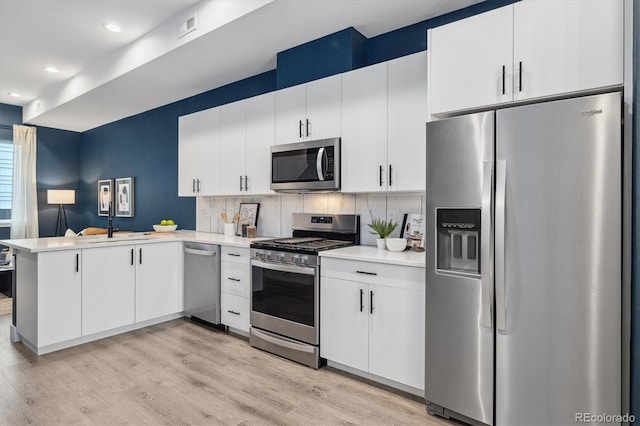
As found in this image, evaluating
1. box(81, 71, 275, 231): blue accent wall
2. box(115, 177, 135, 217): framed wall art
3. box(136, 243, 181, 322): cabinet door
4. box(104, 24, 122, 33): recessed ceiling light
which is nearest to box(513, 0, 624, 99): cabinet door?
box(81, 71, 275, 231): blue accent wall

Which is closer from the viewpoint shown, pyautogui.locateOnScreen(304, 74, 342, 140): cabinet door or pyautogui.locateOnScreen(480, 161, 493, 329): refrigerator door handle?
pyautogui.locateOnScreen(480, 161, 493, 329): refrigerator door handle

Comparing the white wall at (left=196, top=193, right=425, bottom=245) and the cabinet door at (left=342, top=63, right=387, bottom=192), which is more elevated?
the cabinet door at (left=342, top=63, right=387, bottom=192)

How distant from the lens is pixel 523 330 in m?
1.88

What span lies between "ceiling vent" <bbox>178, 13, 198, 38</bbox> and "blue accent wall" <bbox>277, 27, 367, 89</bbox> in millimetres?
829

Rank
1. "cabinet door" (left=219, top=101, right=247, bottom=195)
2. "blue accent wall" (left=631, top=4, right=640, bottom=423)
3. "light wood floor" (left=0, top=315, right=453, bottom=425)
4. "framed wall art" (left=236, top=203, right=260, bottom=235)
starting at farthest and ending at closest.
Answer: "framed wall art" (left=236, top=203, right=260, bottom=235) → "cabinet door" (left=219, top=101, right=247, bottom=195) → "light wood floor" (left=0, top=315, right=453, bottom=425) → "blue accent wall" (left=631, top=4, right=640, bottom=423)

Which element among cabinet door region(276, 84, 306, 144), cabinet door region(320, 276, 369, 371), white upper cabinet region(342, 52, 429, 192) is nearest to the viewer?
cabinet door region(320, 276, 369, 371)

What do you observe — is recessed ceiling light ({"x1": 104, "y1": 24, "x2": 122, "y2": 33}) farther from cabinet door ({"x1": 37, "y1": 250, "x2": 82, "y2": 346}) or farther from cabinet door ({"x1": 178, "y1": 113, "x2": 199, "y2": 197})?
cabinet door ({"x1": 37, "y1": 250, "x2": 82, "y2": 346})

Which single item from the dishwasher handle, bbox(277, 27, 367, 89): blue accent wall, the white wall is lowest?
the dishwasher handle

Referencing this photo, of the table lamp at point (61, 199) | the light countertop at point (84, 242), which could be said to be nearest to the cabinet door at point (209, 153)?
the light countertop at point (84, 242)

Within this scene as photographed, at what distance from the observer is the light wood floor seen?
221cm

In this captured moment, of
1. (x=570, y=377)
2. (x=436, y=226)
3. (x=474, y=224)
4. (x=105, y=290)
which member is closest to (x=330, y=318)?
(x=436, y=226)

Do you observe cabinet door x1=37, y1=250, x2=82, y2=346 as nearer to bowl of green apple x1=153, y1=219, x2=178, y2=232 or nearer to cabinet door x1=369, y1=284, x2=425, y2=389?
bowl of green apple x1=153, y1=219, x2=178, y2=232

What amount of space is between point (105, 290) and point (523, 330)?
3380mm

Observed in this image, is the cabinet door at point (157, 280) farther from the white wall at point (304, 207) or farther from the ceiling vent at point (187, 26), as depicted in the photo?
the ceiling vent at point (187, 26)
